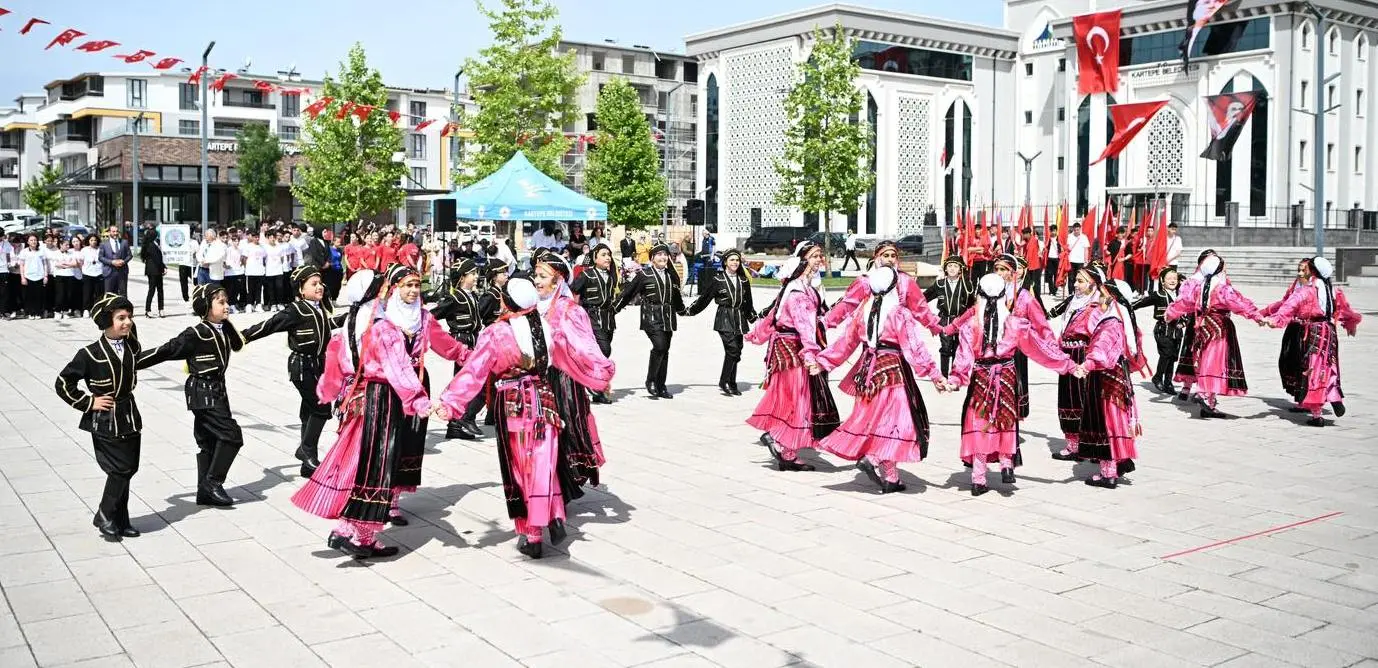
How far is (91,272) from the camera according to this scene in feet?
77.3

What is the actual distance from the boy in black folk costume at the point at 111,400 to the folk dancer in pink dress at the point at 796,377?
460 cm

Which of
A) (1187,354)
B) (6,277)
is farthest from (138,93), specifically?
(1187,354)

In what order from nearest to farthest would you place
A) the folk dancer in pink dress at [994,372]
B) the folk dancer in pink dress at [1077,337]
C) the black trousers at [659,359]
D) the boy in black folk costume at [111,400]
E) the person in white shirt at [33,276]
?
the boy in black folk costume at [111,400] < the folk dancer in pink dress at [994,372] < the folk dancer in pink dress at [1077,337] < the black trousers at [659,359] < the person in white shirt at [33,276]

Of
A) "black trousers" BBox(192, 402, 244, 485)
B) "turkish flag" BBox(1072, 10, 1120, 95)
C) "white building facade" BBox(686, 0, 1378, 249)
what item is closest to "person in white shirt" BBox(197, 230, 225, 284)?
"black trousers" BBox(192, 402, 244, 485)

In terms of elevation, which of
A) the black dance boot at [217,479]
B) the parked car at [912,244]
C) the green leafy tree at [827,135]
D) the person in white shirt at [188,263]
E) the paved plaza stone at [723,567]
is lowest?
the paved plaza stone at [723,567]

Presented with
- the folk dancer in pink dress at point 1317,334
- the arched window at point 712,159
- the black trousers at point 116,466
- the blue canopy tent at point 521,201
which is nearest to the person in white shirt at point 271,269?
the blue canopy tent at point 521,201

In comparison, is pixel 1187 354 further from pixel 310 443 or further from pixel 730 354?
pixel 310 443

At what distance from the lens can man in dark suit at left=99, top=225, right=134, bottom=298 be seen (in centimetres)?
2356

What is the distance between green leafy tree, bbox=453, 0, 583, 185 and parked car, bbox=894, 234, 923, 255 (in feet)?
51.0

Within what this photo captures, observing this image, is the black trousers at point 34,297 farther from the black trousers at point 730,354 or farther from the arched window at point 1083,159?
the arched window at point 1083,159

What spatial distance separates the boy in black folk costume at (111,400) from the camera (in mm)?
7137

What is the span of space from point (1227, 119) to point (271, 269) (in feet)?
115

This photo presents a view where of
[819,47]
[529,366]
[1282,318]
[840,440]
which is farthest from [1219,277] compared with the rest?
[819,47]

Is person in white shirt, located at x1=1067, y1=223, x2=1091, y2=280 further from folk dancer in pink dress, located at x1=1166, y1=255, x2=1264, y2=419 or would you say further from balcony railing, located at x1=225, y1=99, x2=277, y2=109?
balcony railing, located at x1=225, y1=99, x2=277, y2=109
